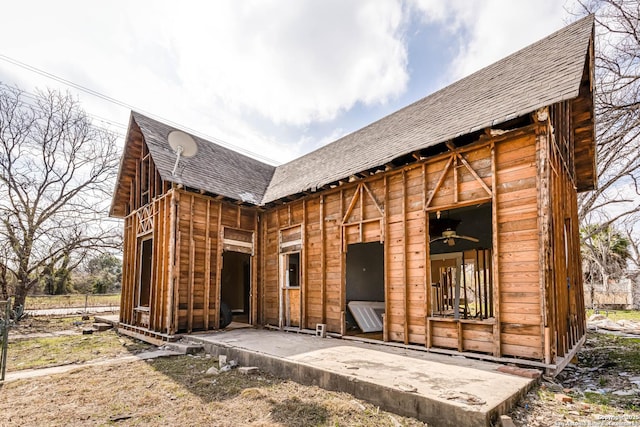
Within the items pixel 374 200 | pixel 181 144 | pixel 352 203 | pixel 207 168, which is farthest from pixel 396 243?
pixel 181 144

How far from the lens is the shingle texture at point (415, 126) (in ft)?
18.8

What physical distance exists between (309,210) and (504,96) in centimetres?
512

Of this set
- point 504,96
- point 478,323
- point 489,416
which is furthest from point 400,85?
point 489,416

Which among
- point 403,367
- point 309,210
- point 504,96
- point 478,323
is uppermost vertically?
point 504,96

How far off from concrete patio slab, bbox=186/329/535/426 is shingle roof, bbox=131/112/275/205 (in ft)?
14.3

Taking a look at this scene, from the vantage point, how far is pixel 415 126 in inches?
316

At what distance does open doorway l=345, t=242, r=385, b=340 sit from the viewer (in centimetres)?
937

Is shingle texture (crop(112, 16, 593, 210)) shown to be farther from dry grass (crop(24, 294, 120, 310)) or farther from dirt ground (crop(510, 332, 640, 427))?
dry grass (crop(24, 294, 120, 310))

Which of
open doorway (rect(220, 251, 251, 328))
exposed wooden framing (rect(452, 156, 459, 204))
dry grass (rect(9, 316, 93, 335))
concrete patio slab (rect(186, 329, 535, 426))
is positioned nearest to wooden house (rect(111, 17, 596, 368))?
exposed wooden framing (rect(452, 156, 459, 204))

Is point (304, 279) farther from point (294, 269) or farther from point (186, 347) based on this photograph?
point (186, 347)

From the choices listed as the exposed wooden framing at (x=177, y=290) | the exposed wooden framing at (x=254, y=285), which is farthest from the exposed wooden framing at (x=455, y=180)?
the exposed wooden framing at (x=177, y=290)

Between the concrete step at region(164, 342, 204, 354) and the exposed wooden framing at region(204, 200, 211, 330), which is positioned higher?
the exposed wooden framing at region(204, 200, 211, 330)

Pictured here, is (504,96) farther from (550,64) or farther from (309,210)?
(309,210)

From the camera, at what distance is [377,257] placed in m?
11.7
